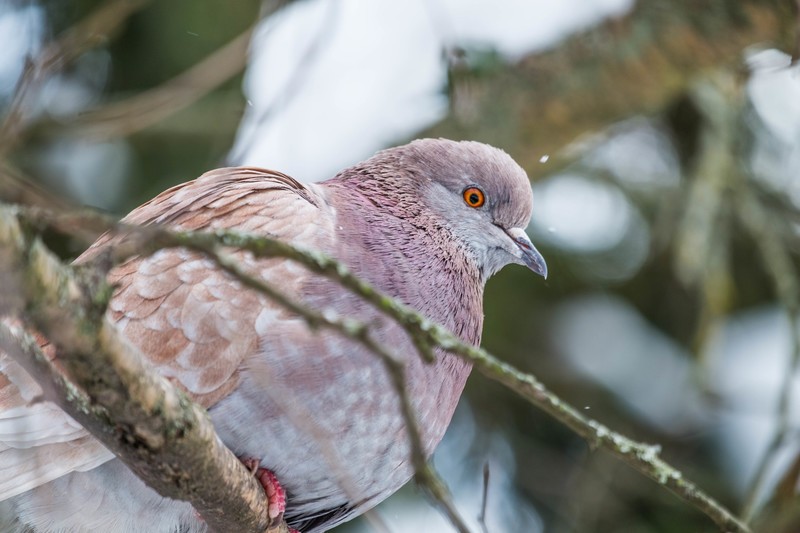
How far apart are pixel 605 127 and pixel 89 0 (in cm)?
348

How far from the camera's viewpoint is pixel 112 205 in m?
6.89

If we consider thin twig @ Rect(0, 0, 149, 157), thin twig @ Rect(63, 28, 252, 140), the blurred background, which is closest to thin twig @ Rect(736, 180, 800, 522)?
the blurred background

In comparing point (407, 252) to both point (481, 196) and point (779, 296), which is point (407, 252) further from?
point (779, 296)

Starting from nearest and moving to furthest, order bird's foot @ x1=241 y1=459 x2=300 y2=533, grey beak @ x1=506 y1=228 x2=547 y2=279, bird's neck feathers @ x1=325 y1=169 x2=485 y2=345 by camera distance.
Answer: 1. bird's foot @ x1=241 y1=459 x2=300 y2=533
2. bird's neck feathers @ x1=325 y1=169 x2=485 y2=345
3. grey beak @ x1=506 y1=228 x2=547 y2=279

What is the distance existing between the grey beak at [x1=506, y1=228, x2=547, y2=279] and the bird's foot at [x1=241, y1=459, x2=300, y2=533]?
1.52m

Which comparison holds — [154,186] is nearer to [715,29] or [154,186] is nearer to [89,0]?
[89,0]

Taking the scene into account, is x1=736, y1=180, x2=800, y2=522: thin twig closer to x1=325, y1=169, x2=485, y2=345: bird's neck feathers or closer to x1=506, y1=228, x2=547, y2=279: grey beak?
x1=506, y1=228, x2=547, y2=279: grey beak

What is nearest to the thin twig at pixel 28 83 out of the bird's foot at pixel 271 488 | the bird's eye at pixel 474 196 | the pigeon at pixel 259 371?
the pigeon at pixel 259 371

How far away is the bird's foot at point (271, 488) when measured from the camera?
3244 mm

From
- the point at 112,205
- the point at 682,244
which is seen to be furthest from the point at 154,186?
the point at 682,244

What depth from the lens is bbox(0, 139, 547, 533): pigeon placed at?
125 inches

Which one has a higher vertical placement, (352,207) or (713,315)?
(352,207)

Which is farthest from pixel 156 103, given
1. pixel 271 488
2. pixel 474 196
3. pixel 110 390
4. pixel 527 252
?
pixel 110 390

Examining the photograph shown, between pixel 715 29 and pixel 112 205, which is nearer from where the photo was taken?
pixel 715 29
